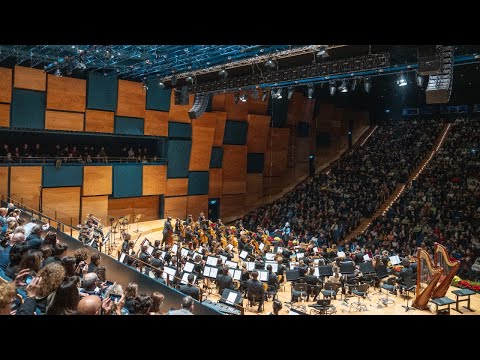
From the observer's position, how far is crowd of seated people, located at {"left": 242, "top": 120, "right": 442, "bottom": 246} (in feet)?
55.9

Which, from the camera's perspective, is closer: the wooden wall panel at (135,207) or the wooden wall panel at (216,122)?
the wooden wall panel at (135,207)

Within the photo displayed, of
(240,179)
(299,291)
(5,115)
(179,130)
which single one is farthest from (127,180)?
(299,291)

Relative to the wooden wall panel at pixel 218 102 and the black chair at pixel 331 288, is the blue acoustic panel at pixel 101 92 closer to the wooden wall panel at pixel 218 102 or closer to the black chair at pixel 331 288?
the wooden wall panel at pixel 218 102

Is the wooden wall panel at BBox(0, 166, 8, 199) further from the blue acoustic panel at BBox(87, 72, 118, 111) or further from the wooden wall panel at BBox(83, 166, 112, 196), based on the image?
the blue acoustic panel at BBox(87, 72, 118, 111)

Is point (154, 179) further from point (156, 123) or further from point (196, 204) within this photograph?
point (196, 204)

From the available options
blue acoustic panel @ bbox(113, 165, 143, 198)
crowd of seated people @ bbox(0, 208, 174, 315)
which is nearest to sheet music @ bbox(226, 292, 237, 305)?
crowd of seated people @ bbox(0, 208, 174, 315)

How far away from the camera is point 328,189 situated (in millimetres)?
20297

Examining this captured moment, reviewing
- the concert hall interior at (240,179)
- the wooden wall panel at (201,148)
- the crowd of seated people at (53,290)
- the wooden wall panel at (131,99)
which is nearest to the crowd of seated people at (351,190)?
the concert hall interior at (240,179)

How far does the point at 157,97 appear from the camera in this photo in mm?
19484

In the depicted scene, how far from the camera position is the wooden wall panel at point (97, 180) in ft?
56.8

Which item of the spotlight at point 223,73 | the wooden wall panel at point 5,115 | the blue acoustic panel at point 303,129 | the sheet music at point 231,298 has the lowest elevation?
the sheet music at point 231,298

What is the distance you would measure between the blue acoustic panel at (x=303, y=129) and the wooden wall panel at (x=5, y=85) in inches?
627
